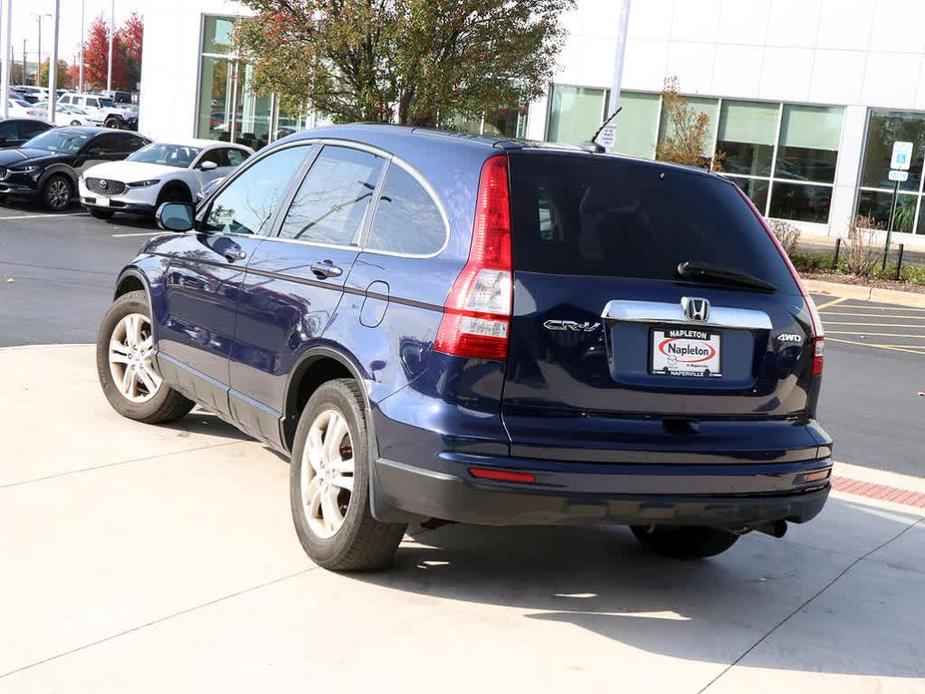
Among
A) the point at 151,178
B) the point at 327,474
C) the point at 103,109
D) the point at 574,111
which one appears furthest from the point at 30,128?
the point at 103,109

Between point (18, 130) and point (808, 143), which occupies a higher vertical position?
point (808, 143)

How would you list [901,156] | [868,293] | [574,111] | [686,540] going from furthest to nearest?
[574,111] < [901,156] < [868,293] < [686,540]

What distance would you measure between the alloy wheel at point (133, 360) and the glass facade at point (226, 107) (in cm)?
2800

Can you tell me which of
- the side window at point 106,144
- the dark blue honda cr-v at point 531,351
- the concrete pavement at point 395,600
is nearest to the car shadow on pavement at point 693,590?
the concrete pavement at point 395,600

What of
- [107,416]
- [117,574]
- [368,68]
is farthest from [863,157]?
[117,574]

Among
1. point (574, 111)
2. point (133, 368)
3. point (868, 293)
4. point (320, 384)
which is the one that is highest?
point (574, 111)

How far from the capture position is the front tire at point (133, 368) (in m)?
6.76

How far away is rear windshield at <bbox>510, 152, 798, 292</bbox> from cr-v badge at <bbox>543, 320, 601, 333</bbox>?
19 centimetres

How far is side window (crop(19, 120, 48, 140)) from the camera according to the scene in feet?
86.3

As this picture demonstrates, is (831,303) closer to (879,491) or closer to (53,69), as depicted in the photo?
(879,491)

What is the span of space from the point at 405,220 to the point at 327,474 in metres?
1.05

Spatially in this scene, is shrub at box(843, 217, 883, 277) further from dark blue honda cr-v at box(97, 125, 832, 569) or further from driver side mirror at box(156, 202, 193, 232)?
dark blue honda cr-v at box(97, 125, 832, 569)

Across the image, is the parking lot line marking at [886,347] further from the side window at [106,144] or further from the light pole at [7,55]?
the light pole at [7,55]

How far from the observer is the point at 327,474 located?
4.80 m
